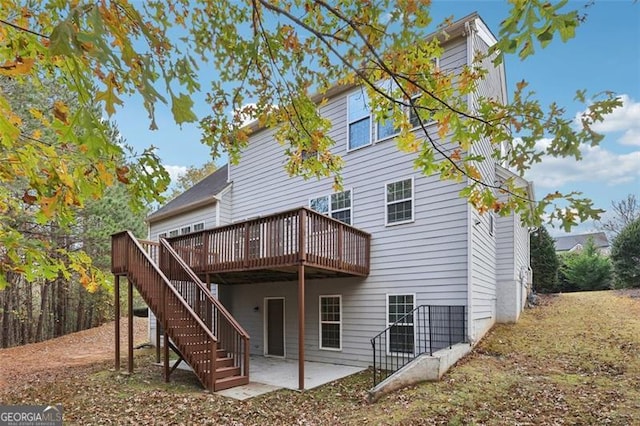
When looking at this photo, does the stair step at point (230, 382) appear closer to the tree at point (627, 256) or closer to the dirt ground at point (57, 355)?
the dirt ground at point (57, 355)

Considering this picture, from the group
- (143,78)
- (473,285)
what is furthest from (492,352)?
(143,78)

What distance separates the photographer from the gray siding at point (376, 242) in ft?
30.0

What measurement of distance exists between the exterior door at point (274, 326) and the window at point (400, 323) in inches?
151

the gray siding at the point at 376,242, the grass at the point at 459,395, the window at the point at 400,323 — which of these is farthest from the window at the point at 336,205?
the grass at the point at 459,395

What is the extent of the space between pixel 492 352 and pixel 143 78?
9253 mm

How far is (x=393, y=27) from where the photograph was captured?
3.82 metres

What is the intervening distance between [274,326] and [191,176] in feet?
77.2

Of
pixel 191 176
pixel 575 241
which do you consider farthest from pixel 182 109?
pixel 575 241

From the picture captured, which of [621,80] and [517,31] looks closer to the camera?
[517,31]

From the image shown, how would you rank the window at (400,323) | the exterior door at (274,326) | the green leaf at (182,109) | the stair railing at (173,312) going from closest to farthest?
the green leaf at (182,109)
the stair railing at (173,312)
the window at (400,323)
the exterior door at (274,326)

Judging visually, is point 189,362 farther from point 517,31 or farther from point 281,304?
point 517,31

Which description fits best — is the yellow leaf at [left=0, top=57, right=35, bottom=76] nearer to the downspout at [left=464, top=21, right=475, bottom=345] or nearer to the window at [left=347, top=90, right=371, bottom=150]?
the downspout at [left=464, top=21, right=475, bottom=345]

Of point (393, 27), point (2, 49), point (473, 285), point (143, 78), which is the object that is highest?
point (393, 27)

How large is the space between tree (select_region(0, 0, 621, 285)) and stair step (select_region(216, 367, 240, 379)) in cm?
501
